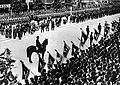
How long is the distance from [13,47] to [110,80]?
30.2 feet

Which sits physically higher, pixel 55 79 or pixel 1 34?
pixel 55 79

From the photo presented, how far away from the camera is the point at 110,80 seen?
337 inches

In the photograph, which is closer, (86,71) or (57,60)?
(86,71)

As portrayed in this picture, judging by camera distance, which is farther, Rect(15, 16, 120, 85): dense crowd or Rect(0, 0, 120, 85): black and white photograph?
Rect(0, 0, 120, 85): black and white photograph

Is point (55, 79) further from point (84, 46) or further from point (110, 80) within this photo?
point (84, 46)

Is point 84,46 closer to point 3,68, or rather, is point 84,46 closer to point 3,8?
point 3,68

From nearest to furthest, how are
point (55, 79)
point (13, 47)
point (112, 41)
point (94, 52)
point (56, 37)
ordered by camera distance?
point (55, 79)
point (94, 52)
point (112, 41)
point (13, 47)
point (56, 37)

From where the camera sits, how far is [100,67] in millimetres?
8734

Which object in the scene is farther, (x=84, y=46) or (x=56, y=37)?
(x=56, y=37)

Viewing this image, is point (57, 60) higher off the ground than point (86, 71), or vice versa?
point (86, 71)

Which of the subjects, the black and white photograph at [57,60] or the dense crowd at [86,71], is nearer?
the dense crowd at [86,71]

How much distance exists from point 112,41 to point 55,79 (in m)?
5.43

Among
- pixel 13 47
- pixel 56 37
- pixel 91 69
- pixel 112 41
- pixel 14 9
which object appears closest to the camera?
pixel 91 69

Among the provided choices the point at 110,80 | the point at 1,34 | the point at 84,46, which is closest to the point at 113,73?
the point at 110,80
